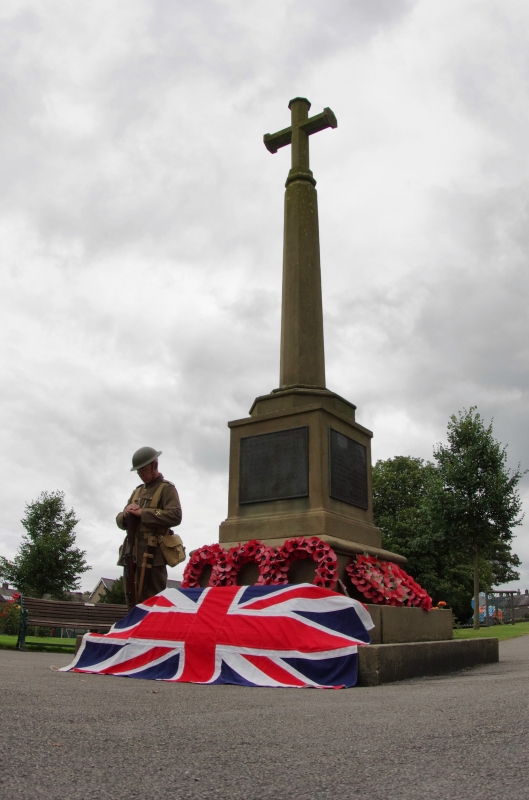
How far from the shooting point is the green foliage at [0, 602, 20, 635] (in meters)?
16.5

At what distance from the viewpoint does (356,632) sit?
6227mm

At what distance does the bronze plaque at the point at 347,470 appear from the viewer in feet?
28.2

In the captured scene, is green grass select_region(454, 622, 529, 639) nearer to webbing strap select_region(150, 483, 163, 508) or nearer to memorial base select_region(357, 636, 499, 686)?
memorial base select_region(357, 636, 499, 686)

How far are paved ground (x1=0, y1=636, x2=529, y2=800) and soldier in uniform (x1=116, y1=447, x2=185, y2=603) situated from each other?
3.51m

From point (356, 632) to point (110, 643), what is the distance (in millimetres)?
2518

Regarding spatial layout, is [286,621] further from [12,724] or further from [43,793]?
[43,793]

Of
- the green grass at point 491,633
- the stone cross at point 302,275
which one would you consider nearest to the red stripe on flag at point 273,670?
the stone cross at point 302,275

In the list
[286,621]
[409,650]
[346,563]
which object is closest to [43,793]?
[286,621]

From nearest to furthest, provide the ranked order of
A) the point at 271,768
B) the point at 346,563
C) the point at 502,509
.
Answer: the point at 271,768
the point at 346,563
the point at 502,509

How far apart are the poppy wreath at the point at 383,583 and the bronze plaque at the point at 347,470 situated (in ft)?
2.97

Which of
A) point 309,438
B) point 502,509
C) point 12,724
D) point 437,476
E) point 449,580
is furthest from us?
point 449,580

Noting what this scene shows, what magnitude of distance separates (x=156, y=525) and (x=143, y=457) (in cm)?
84

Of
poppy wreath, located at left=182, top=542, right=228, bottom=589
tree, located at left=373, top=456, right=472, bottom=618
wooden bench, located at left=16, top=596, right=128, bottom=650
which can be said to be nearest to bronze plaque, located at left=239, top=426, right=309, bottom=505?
poppy wreath, located at left=182, top=542, right=228, bottom=589

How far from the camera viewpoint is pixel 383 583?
25.8 feet
